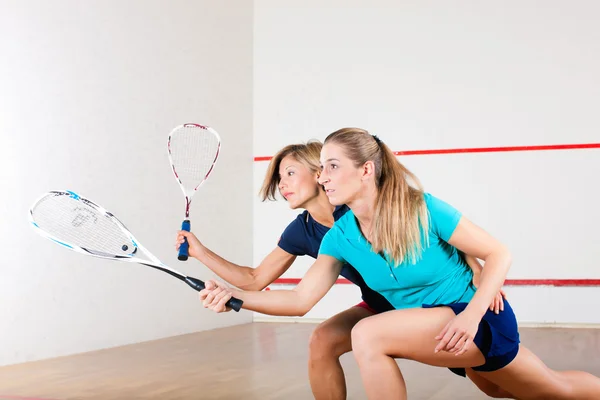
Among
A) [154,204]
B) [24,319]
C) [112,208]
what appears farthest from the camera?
[154,204]

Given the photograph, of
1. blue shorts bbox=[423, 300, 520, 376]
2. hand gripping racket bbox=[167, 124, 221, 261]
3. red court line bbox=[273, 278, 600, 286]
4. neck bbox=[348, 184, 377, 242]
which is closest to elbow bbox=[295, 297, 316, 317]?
neck bbox=[348, 184, 377, 242]

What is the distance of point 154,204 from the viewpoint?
501 centimetres

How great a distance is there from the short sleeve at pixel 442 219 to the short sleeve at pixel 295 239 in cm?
70

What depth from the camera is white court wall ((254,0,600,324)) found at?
17.6 ft

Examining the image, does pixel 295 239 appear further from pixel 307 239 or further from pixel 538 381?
pixel 538 381

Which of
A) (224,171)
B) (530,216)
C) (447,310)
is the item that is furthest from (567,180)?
(447,310)

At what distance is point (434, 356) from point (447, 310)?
4.3 inches

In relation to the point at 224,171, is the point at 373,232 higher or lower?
higher

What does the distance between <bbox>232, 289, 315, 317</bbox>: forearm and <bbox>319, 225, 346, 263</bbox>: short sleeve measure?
133mm

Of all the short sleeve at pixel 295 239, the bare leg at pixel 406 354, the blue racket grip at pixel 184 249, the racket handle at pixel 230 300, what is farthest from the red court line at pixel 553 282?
the racket handle at pixel 230 300

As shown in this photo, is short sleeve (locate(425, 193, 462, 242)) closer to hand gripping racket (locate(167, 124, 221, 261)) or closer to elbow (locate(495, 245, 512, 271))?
elbow (locate(495, 245, 512, 271))

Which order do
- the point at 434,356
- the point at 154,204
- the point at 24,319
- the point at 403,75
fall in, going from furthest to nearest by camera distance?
the point at 403,75, the point at 154,204, the point at 24,319, the point at 434,356

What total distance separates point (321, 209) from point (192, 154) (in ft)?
7.45

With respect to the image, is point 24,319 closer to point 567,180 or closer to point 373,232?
point 373,232
